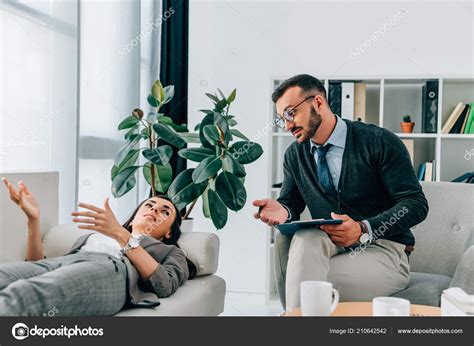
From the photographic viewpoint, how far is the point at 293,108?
5.39 ft

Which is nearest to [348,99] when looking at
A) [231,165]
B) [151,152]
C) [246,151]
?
[246,151]

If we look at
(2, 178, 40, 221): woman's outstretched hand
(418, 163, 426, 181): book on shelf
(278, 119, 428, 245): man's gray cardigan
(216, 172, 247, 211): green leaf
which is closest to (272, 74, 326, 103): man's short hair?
(278, 119, 428, 245): man's gray cardigan

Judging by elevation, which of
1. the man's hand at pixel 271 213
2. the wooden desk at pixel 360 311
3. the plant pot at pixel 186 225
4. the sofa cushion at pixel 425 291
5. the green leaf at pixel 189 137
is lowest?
the sofa cushion at pixel 425 291

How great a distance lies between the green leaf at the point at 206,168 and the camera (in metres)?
2.03

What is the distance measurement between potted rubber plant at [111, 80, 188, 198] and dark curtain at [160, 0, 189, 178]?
55 cm

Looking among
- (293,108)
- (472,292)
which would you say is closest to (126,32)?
(293,108)

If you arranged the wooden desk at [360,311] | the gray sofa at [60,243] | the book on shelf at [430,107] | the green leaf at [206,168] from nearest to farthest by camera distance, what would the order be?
the wooden desk at [360,311], the gray sofa at [60,243], the green leaf at [206,168], the book on shelf at [430,107]

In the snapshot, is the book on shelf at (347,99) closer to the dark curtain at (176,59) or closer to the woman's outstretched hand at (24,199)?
the dark curtain at (176,59)

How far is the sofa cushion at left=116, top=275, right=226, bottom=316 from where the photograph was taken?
130cm

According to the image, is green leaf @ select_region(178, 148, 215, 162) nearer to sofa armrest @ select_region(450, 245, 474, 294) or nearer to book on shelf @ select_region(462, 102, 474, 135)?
sofa armrest @ select_region(450, 245, 474, 294)

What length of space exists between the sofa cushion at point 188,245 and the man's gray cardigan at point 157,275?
62mm

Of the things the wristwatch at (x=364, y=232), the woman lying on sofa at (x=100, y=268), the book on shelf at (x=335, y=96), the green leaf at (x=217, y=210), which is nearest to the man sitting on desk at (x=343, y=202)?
the wristwatch at (x=364, y=232)

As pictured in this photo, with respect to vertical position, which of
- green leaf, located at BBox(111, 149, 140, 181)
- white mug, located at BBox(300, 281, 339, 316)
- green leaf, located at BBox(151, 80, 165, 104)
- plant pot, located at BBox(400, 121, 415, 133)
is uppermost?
green leaf, located at BBox(151, 80, 165, 104)
